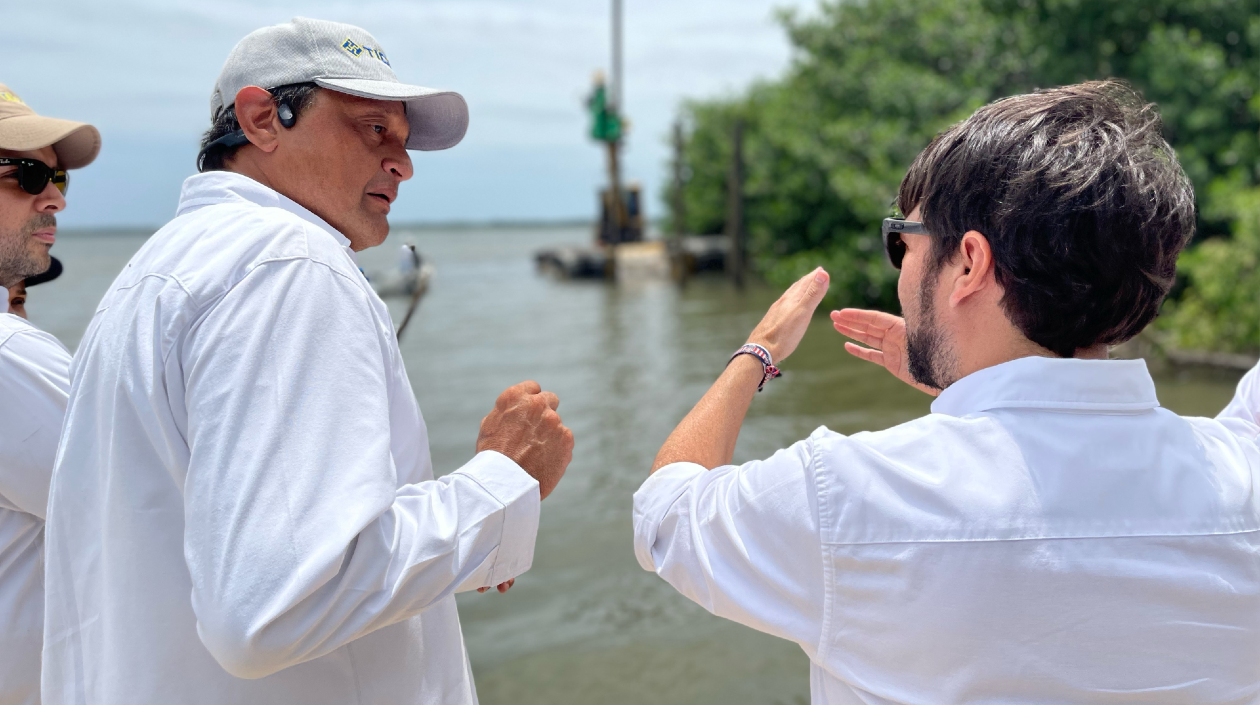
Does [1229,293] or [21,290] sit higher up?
[21,290]

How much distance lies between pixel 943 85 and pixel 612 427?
8.15 metres

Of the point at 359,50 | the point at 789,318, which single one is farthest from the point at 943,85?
the point at 359,50

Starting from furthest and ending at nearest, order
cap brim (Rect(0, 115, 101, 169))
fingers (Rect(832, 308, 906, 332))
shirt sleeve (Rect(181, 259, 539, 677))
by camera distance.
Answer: cap brim (Rect(0, 115, 101, 169)), fingers (Rect(832, 308, 906, 332)), shirt sleeve (Rect(181, 259, 539, 677))

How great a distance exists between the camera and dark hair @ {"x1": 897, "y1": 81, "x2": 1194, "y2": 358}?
1.19m

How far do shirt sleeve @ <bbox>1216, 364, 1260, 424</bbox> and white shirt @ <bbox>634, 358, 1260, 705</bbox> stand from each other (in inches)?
23.6

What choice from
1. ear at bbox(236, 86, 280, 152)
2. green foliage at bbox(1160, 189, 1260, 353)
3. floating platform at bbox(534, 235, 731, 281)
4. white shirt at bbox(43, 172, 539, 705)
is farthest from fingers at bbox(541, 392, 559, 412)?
floating platform at bbox(534, 235, 731, 281)

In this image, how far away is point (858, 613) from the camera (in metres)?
1.15

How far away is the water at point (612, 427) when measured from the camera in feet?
15.0

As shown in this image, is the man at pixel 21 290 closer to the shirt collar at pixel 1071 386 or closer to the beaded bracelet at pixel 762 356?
the beaded bracelet at pixel 762 356

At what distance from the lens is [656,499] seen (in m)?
1.36

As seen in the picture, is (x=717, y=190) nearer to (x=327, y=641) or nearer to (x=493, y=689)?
(x=493, y=689)

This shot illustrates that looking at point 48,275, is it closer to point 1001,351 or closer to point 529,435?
point 529,435

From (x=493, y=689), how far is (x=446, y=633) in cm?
→ 324

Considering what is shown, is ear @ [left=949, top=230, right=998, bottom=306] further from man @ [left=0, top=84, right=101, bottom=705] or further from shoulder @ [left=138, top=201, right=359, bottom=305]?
man @ [left=0, top=84, right=101, bottom=705]
